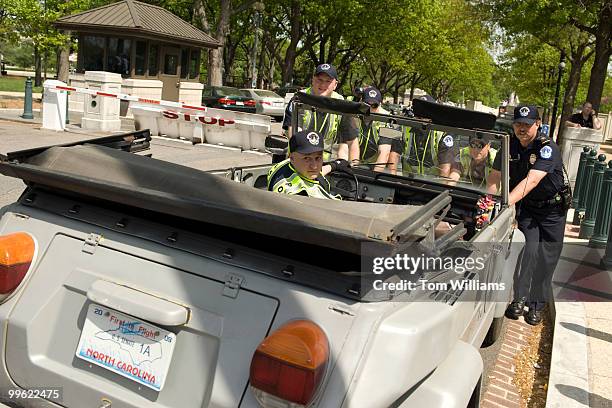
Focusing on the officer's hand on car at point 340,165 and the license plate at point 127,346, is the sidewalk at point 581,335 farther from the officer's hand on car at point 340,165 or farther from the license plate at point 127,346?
the license plate at point 127,346

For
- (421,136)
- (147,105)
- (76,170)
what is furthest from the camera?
(147,105)

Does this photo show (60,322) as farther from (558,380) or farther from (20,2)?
(20,2)

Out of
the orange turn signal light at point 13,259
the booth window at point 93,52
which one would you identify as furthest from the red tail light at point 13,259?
→ the booth window at point 93,52

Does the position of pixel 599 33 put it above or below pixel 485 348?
above

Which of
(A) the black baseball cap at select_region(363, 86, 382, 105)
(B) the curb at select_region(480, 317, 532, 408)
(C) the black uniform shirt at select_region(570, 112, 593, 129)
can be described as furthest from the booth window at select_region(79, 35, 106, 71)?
(B) the curb at select_region(480, 317, 532, 408)

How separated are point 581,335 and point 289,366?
13.5ft

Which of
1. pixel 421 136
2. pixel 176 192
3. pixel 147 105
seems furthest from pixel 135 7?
pixel 176 192

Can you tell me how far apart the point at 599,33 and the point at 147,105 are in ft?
47.8

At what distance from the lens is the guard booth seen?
24.1m

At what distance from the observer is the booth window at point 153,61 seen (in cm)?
2580

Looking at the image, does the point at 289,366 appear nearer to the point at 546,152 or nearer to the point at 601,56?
the point at 546,152

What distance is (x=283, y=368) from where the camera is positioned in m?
2.20

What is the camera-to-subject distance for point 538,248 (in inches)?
232

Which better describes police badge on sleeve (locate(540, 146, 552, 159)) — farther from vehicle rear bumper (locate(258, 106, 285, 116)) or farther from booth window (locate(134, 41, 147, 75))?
vehicle rear bumper (locate(258, 106, 285, 116))
